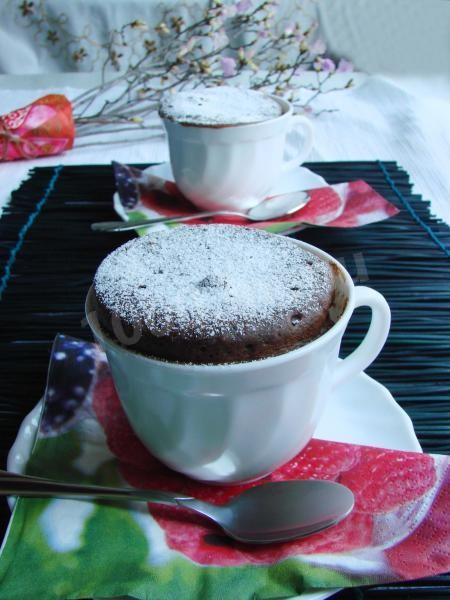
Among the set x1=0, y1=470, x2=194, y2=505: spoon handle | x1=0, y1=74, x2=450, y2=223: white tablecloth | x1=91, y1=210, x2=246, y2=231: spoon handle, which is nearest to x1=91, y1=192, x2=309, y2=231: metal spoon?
x1=91, y1=210, x2=246, y2=231: spoon handle

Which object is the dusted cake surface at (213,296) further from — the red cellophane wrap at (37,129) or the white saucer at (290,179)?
the red cellophane wrap at (37,129)

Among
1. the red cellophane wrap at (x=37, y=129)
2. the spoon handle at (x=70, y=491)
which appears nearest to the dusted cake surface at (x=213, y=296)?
the spoon handle at (x=70, y=491)

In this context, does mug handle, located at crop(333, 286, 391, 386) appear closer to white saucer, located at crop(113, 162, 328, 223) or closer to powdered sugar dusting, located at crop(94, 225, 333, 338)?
powdered sugar dusting, located at crop(94, 225, 333, 338)

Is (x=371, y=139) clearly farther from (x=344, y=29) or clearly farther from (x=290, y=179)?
(x=344, y=29)

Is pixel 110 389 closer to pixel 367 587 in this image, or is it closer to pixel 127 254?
pixel 127 254

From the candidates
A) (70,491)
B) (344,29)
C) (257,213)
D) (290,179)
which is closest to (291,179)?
(290,179)
